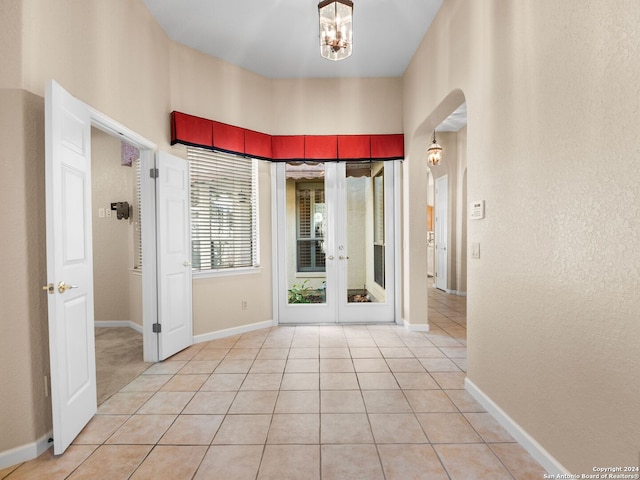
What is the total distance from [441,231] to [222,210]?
5.18 m

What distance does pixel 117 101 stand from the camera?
8.84 feet

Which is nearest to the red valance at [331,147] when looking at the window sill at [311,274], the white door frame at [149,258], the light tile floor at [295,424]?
the white door frame at [149,258]

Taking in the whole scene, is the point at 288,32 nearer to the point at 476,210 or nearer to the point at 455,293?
the point at 476,210

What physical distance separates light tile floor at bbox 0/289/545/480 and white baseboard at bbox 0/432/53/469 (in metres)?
0.03

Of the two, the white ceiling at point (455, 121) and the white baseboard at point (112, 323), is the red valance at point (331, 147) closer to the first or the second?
the white ceiling at point (455, 121)

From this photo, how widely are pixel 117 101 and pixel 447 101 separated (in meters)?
2.93

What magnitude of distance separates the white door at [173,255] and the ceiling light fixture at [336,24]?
193cm

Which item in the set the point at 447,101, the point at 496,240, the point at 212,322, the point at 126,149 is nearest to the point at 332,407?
the point at 496,240

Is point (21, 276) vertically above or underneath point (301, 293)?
above

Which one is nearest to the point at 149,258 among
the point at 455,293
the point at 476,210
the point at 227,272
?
the point at 227,272

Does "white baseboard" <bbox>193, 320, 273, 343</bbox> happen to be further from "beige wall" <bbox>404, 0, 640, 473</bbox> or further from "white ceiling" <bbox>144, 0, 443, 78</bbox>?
"white ceiling" <bbox>144, 0, 443, 78</bbox>

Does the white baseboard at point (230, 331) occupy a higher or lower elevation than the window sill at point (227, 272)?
lower

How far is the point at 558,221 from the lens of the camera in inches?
64.6

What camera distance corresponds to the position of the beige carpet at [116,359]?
9.24 feet
